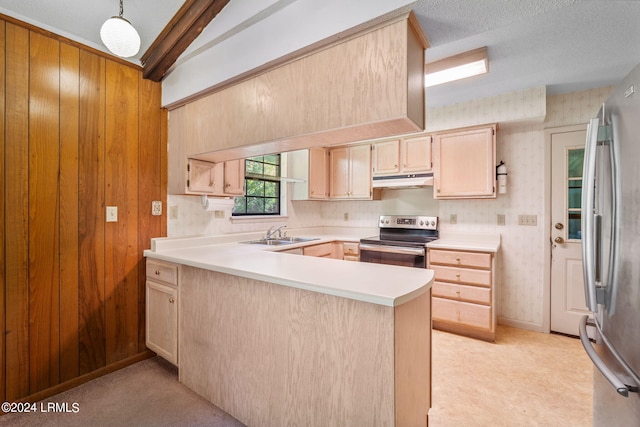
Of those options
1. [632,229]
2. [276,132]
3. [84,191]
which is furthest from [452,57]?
[84,191]

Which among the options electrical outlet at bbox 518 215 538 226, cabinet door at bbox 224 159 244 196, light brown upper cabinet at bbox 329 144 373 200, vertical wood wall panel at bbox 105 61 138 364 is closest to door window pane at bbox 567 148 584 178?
electrical outlet at bbox 518 215 538 226

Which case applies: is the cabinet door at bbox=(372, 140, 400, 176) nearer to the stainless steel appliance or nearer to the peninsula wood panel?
the stainless steel appliance

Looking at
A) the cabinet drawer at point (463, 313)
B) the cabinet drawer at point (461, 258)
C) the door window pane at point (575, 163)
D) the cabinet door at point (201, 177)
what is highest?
the door window pane at point (575, 163)

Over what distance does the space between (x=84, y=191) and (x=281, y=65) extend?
1.69 metres

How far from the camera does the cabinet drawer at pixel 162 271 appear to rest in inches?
83.4

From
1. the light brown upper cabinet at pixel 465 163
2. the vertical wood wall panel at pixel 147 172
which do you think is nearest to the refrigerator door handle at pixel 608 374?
the light brown upper cabinet at pixel 465 163

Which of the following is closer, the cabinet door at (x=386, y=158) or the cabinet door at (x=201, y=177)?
the cabinet door at (x=201, y=177)

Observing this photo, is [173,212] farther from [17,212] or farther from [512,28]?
[512,28]

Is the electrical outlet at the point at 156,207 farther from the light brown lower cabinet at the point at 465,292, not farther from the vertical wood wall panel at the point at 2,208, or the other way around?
the light brown lower cabinet at the point at 465,292

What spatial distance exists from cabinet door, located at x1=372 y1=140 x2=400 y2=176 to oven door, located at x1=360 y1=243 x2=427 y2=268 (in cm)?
98

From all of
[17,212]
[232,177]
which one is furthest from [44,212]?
[232,177]

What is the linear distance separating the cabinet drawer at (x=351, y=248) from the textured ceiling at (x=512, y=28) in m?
2.10

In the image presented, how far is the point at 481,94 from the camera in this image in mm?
2924

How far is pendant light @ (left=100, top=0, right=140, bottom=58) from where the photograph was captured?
1599 millimetres
